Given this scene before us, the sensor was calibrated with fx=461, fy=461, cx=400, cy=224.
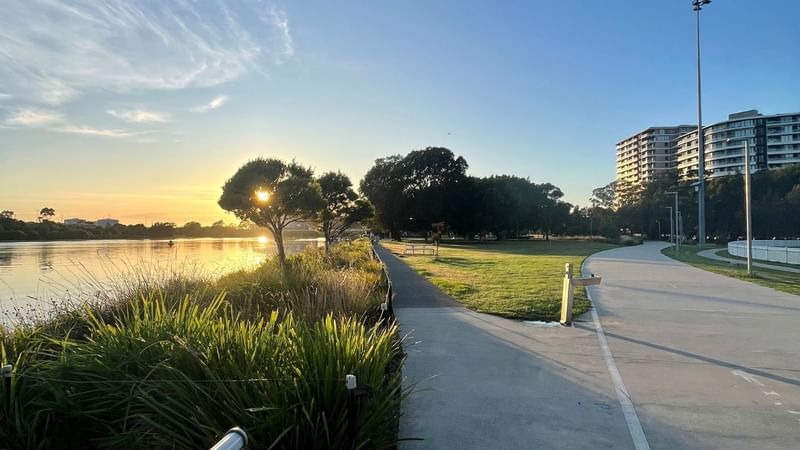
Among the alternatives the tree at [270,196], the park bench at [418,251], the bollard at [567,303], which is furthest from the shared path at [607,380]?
the park bench at [418,251]

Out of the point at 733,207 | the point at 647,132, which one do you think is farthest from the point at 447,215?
the point at 647,132

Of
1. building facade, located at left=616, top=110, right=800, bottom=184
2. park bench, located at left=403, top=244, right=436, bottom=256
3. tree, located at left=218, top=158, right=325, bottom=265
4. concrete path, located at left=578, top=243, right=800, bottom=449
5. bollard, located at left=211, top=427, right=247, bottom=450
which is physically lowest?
concrete path, located at left=578, top=243, right=800, bottom=449

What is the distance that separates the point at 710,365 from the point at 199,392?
6147 millimetres

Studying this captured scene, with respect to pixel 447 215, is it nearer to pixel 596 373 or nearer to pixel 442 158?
pixel 442 158

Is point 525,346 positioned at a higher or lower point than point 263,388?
lower

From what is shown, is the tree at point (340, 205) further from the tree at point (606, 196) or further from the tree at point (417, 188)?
the tree at point (606, 196)

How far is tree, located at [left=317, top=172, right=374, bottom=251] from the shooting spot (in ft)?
121

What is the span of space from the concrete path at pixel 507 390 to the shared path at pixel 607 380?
2 centimetres

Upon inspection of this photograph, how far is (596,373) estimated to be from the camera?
223 inches

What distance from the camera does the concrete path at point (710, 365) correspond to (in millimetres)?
4039

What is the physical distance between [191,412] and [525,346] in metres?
5.14

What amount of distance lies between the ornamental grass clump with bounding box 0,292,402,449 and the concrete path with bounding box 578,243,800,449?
259 cm

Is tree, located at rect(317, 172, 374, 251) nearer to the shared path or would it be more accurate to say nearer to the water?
the water

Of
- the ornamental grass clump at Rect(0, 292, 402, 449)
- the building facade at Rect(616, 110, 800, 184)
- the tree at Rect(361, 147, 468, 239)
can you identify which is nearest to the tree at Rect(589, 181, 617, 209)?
the building facade at Rect(616, 110, 800, 184)
